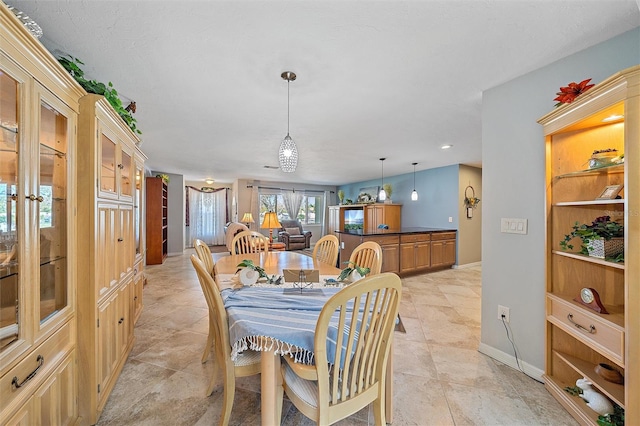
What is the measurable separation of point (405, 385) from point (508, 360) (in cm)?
95

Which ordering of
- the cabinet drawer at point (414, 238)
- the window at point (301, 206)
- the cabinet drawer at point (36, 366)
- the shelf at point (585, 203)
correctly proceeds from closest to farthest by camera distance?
the cabinet drawer at point (36, 366) < the shelf at point (585, 203) < the cabinet drawer at point (414, 238) < the window at point (301, 206)

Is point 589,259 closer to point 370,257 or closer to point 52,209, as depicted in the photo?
point 370,257

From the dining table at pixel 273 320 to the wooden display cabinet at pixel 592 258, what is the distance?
1.13 metres

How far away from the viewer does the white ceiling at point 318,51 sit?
4.40ft

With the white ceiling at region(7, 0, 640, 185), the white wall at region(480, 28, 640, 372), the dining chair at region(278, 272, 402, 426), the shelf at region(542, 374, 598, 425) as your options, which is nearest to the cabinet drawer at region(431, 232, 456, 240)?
the white ceiling at region(7, 0, 640, 185)

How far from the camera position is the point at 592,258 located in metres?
1.49

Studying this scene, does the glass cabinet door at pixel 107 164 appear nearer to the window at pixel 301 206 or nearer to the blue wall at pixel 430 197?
the blue wall at pixel 430 197

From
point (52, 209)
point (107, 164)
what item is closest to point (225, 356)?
point (52, 209)

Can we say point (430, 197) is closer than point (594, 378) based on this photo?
No

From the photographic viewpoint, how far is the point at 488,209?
7.46 feet

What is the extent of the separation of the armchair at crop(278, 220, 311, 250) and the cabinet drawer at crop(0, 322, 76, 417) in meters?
6.44

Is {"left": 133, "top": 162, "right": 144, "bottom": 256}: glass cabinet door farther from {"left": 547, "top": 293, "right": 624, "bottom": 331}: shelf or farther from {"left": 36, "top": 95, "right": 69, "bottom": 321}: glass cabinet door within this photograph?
{"left": 547, "top": 293, "right": 624, "bottom": 331}: shelf

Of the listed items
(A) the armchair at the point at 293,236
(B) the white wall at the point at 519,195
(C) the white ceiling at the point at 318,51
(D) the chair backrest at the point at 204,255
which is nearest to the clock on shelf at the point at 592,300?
(B) the white wall at the point at 519,195

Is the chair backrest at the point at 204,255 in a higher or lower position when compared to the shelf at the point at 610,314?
higher
